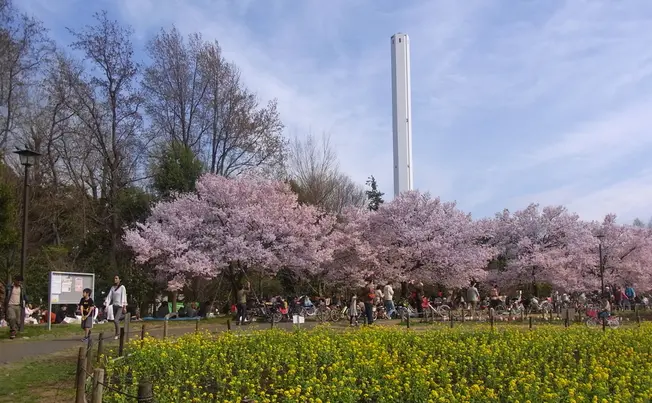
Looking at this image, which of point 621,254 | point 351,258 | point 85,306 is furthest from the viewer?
point 621,254

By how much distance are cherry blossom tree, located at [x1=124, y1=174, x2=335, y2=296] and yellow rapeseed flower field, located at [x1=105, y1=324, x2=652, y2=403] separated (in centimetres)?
1561

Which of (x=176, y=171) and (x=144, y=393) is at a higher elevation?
(x=176, y=171)

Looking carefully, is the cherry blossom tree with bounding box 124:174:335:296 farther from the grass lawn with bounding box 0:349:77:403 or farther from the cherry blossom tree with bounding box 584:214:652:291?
the cherry blossom tree with bounding box 584:214:652:291

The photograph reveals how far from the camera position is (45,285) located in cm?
2633

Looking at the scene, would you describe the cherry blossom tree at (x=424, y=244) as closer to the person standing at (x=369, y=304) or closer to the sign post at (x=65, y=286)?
the person standing at (x=369, y=304)

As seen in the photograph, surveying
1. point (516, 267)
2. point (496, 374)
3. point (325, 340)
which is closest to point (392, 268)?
point (516, 267)

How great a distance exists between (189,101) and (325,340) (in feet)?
90.9

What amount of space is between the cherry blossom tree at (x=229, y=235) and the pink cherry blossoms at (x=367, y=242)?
0.05 m

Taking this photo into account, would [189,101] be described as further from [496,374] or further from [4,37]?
[496,374]

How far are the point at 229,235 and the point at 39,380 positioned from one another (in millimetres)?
18662

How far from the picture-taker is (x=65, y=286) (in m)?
19.9

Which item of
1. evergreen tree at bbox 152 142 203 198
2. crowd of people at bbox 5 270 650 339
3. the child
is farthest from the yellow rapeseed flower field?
evergreen tree at bbox 152 142 203 198

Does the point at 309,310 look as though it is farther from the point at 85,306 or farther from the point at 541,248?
the point at 541,248

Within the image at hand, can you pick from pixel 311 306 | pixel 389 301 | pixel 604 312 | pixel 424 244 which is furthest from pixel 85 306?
pixel 424 244
